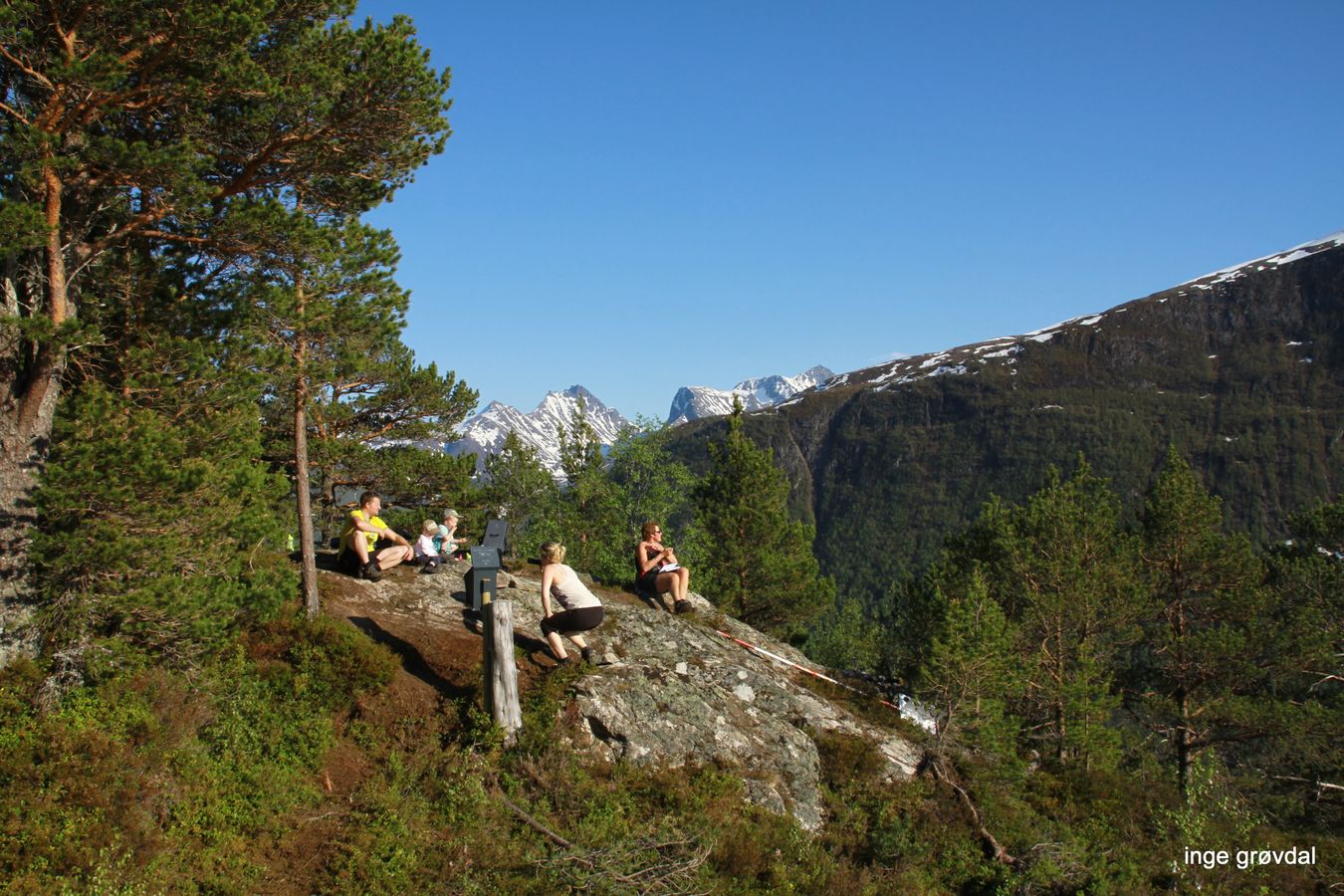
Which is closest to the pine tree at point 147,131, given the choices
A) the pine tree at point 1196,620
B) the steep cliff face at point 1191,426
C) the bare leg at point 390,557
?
the bare leg at point 390,557

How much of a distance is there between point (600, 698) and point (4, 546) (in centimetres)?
692

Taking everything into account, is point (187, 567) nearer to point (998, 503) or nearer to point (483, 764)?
point (483, 764)

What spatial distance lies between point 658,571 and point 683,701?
3.96m

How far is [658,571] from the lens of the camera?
1538 centimetres

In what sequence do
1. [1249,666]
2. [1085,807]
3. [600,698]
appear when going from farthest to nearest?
1. [1249,666]
2. [1085,807]
3. [600,698]

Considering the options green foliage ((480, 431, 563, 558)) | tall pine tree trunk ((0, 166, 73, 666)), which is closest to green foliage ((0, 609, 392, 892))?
tall pine tree trunk ((0, 166, 73, 666))

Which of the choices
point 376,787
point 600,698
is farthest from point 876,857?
point 376,787

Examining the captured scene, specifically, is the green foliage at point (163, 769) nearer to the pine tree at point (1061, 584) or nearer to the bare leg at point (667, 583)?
the bare leg at point (667, 583)

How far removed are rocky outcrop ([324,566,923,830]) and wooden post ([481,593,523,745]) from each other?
78 cm

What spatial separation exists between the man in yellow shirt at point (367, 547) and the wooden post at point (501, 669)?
185 inches

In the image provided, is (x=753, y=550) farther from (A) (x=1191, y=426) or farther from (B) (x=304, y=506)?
A: (A) (x=1191, y=426)

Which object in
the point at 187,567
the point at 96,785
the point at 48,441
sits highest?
the point at 48,441

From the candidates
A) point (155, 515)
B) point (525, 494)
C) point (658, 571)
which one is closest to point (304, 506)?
point (155, 515)

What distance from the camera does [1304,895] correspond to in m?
11.3
